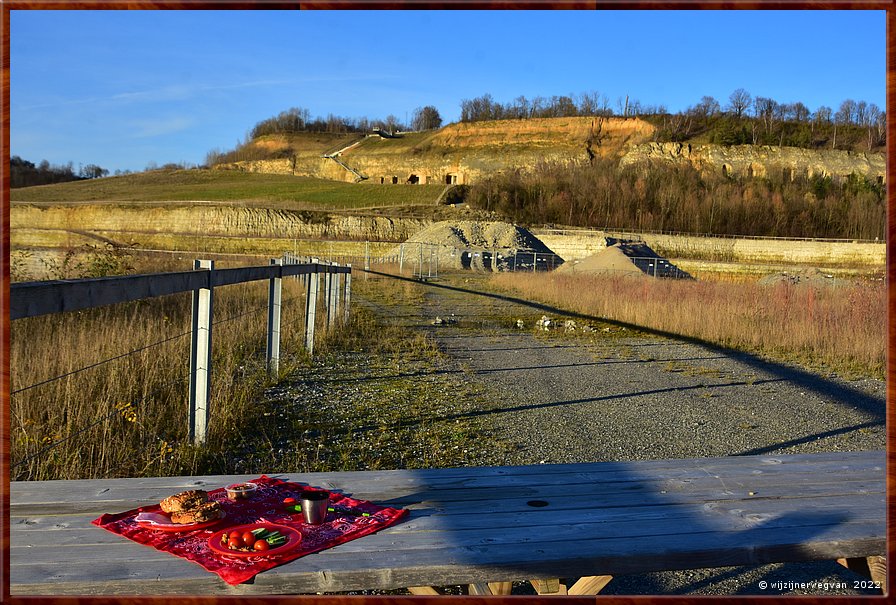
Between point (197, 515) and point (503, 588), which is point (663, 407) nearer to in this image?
point (503, 588)

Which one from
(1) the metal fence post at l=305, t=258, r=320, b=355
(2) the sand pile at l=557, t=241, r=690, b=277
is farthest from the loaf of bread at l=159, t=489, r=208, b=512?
(2) the sand pile at l=557, t=241, r=690, b=277

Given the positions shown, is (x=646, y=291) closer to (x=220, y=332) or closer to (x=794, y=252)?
(x=220, y=332)

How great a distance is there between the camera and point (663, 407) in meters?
6.64

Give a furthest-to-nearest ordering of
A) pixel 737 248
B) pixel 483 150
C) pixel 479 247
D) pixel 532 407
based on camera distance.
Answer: pixel 483 150
pixel 737 248
pixel 479 247
pixel 532 407

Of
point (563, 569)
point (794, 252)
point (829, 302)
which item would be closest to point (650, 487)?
point (563, 569)

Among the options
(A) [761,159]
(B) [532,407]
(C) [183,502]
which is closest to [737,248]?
(A) [761,159]

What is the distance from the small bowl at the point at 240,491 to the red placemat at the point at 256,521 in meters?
0.02

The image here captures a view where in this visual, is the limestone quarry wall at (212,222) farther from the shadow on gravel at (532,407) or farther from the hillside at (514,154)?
the shadow on gravel at (532,407)

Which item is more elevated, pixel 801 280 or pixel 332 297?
pixel 801 280

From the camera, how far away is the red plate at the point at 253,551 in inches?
78.6

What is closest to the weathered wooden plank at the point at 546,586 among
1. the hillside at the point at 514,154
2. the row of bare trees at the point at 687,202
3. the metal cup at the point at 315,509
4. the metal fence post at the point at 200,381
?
the metal cup at the point at 315,509

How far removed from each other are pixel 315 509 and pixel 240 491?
0.38 meters

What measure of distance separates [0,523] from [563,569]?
1.38 metres

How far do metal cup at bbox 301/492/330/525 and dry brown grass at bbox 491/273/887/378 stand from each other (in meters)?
8.03
